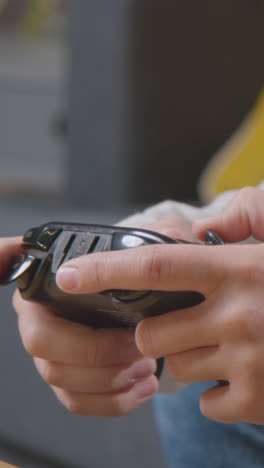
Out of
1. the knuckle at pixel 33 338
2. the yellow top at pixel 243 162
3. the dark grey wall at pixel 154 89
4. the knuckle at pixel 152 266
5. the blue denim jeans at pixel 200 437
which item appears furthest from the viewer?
the dark grey wall at pixel 154 89

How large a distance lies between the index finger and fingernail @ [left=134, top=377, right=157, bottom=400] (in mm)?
201

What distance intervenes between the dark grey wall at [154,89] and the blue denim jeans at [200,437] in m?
0.58

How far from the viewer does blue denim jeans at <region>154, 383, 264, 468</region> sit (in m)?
0.57

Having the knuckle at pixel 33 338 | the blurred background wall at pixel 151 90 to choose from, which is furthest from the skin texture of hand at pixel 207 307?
the blurred background wall at pixel 151 90

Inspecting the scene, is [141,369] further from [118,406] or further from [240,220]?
[240,220]

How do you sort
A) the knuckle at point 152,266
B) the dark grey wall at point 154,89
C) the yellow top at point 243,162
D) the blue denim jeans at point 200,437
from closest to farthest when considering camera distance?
1. the knuckle at point 152,266
2. the blue denim jeans at point 200,437
3. the yellow top at point 243,162
4. the dark grey wall at point 154,89

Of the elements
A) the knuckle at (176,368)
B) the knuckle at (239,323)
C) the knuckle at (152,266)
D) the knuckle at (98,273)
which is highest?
the knuckle at (152,266)

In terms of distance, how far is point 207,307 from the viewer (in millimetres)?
346

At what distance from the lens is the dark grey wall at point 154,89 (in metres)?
1.27

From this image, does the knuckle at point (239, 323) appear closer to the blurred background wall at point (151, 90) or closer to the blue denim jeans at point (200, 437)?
the blue denim jeans at point (200, 437)

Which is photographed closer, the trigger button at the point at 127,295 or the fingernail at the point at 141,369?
the trigger button at the point at 127,295

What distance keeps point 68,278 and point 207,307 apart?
90mm

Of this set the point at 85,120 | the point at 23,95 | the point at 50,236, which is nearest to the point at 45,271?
the point at 50,236

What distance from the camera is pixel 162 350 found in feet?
1.21
